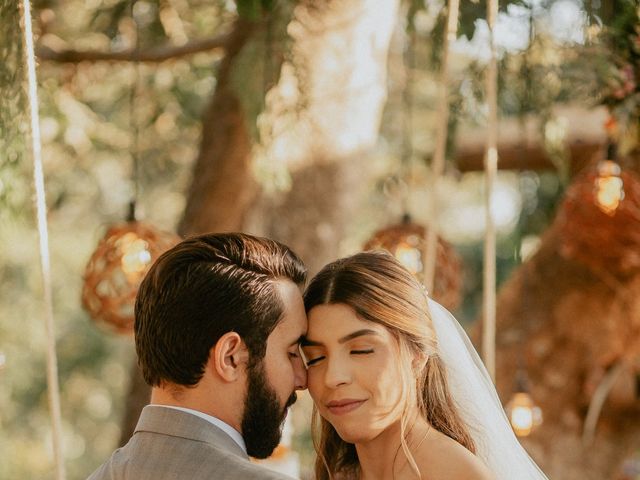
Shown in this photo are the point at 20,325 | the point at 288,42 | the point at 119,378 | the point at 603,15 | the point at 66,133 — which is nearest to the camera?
the point at 603,15

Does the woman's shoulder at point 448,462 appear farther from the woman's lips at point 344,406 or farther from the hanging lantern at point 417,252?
the hanging lantern at point 417,252

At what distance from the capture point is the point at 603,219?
391 cm

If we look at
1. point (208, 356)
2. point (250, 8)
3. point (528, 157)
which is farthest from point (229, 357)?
point (528, 157)

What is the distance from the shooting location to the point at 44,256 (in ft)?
6.40

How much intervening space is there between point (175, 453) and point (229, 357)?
17cm

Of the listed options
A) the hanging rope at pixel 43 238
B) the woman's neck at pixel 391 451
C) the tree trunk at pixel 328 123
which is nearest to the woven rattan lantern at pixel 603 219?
the tree trunk at pixel 328 123

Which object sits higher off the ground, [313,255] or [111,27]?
[111,27]

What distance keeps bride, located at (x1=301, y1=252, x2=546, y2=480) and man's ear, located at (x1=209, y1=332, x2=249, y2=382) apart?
26 cm

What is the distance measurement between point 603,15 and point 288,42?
111 centimetres

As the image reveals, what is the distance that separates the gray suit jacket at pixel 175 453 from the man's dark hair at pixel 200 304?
0.07 meters

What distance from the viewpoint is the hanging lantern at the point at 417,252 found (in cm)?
359

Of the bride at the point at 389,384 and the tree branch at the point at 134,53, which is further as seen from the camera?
the tree branch at the point at 134,53

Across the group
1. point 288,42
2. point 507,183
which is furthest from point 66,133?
point 507,183

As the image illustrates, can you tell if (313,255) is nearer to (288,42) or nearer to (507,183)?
(288,42)
